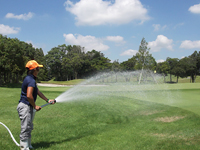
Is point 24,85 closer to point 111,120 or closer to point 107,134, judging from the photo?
point 107,134

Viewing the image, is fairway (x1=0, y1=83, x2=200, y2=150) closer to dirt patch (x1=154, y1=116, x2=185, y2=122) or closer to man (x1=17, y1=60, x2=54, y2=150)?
dirt patch (x1=154, y1=116, x2=185, y2=122)

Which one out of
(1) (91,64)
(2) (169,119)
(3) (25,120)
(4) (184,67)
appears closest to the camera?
(3) (25,120)

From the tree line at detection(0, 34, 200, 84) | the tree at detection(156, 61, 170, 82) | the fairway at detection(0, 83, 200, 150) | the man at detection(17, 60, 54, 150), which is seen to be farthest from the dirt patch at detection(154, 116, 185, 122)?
the tree at detection(156, 61, 170, 82)

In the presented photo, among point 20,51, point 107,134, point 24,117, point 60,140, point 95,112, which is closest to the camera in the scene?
point 24,117

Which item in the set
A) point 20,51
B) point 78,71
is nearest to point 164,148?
point 20,51

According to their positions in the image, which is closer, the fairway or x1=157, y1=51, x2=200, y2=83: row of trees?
the fairway

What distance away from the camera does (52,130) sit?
7145 mm

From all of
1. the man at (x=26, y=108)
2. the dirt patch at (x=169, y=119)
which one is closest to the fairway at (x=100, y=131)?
the dirt patch at (x=169, y=119)

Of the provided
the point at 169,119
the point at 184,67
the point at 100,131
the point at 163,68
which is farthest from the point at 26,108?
the point at 184,67

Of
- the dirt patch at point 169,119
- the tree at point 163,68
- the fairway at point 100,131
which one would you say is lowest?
the dirt patch at point 169,119

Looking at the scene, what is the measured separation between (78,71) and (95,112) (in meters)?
81.4

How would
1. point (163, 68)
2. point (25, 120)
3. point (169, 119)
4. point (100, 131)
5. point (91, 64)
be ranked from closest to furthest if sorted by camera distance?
point (25, 120) → point (100, 131) → point (169, 119) → point (163, 68) → point (91, 64)

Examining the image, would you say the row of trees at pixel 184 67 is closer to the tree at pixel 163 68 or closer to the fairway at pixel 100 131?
the tree at pixel 163 68

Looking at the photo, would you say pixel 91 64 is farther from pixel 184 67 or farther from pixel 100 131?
pixel 100 131
